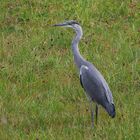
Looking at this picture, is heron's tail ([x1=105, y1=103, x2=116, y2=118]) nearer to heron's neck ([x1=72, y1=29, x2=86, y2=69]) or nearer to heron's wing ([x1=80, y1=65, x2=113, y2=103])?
heron's wing ([x1=80, y1=65, x2=113, y2=103])

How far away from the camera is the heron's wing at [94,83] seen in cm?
769

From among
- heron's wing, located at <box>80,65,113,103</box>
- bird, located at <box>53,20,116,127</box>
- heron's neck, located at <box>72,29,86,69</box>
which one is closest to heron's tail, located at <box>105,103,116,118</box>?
bird, located at <box>53,20,116,127</box>

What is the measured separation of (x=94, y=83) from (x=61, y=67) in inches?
70.1

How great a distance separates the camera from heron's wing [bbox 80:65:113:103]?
7.69 meters

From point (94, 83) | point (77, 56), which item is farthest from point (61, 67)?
point (94, 83)

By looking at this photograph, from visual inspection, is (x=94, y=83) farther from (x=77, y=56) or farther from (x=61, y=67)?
(x=61, y=67)

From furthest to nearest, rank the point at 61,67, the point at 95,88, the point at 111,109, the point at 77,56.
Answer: the point at 61,67 → the point at 77,56 → the point at 95,88 → the point at 111,109

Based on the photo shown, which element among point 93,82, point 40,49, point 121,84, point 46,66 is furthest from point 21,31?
point 93,82

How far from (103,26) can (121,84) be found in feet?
8.46

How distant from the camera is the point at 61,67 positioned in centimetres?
955

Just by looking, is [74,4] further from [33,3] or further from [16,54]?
[16,54]

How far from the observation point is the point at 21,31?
11.4 m

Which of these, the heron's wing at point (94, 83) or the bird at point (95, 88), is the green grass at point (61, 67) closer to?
the bird at point (95, 88)

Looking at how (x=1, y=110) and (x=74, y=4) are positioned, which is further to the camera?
(x=74, y=4)
